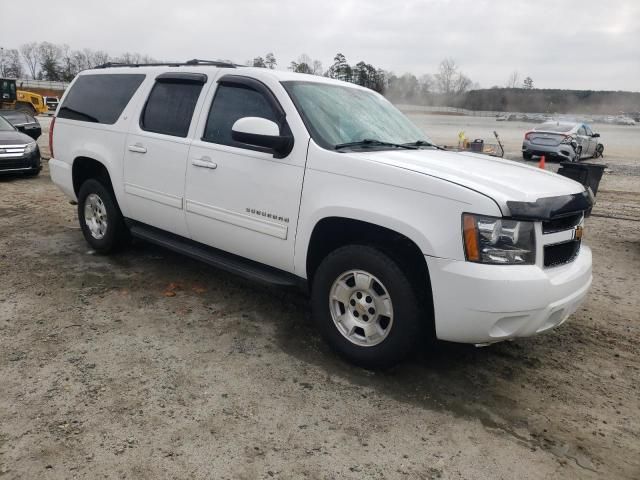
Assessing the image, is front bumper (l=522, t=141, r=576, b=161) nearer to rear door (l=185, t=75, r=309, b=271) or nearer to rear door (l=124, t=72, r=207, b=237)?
rear door (l=124, t=72, r=207, b=237)

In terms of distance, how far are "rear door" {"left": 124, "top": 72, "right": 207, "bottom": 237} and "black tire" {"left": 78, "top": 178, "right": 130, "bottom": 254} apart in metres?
0.40

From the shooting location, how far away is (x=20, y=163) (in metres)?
10.7

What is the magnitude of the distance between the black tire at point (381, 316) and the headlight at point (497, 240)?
0.46 m

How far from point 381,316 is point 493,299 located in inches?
29.9

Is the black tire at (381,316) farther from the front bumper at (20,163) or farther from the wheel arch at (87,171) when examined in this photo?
the front bumper at (20,163)

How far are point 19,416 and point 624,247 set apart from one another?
7.02 meters

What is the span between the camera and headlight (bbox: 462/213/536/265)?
2.87 m

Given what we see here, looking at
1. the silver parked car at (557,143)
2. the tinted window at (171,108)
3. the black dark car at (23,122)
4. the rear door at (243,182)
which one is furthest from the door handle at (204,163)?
the silver parked car at (557,143)

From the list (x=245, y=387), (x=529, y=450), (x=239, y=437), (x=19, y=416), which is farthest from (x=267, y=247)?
(x=529, y=450)

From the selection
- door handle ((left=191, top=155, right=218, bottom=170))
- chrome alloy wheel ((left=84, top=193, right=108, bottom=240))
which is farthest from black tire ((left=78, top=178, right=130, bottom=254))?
door handle ((left=191, top=155, right=218, bottom=170))

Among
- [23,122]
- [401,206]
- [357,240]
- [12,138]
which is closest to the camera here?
[401,206]

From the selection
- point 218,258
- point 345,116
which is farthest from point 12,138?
point 345,116

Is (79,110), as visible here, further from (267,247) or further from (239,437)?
(239,437)

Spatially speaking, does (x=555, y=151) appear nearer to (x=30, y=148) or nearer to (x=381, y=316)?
(x=30, y=148)
